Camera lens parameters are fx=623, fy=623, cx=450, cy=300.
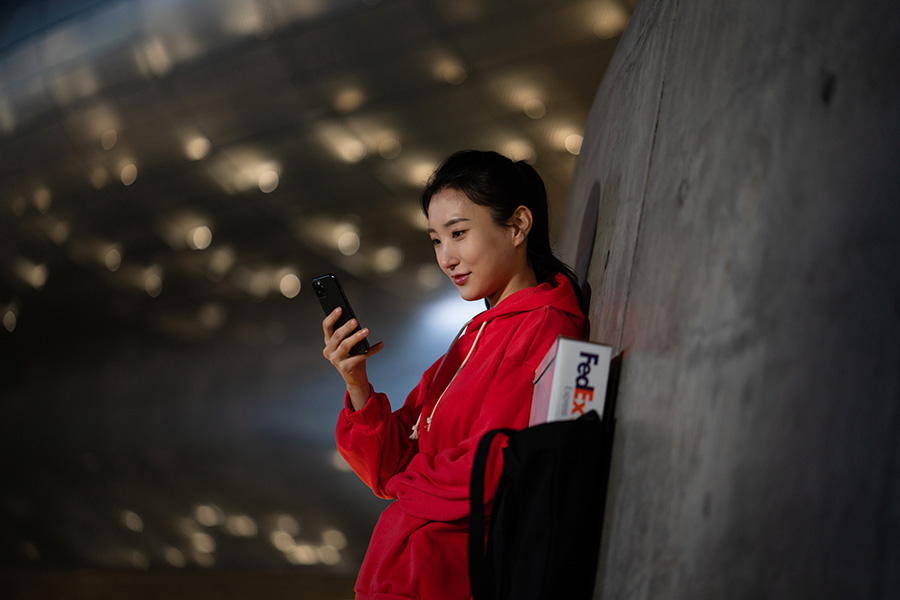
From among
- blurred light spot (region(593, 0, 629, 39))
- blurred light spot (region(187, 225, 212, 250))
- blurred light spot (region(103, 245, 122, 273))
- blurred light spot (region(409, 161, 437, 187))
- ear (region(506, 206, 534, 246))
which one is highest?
blurred light spot (region(593, 0, 629, 39))

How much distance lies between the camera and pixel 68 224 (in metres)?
4.92

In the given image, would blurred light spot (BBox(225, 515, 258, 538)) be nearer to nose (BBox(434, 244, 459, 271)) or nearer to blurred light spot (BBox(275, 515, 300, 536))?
blurred light spot (BBox(275, 515, 300, 536))

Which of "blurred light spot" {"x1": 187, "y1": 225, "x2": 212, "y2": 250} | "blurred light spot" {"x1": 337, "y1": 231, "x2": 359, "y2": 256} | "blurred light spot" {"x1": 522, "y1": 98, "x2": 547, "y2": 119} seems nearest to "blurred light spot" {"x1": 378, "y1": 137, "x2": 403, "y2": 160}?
"blurred light spot" {"x1": 522, "y1": 98, "x2": 547, "y2": 119}

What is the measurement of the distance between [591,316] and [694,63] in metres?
0.57

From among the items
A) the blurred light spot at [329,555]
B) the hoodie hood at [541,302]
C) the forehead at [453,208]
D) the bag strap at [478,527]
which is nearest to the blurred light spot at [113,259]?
the blurred light spot at [329,555]

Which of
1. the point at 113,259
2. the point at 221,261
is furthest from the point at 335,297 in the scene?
the point at 113,259

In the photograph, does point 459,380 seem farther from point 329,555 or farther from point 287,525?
point 287,525

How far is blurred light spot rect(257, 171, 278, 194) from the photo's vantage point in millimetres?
4308

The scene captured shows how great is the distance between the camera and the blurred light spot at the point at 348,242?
4867mm

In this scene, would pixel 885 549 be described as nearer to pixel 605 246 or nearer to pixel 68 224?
pixel 605 246

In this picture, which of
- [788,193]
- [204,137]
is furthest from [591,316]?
[204,137]

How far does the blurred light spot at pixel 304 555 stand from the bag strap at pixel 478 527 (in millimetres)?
2956

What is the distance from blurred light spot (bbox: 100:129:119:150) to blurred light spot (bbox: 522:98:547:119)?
8.81ft

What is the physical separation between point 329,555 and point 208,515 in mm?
1026
